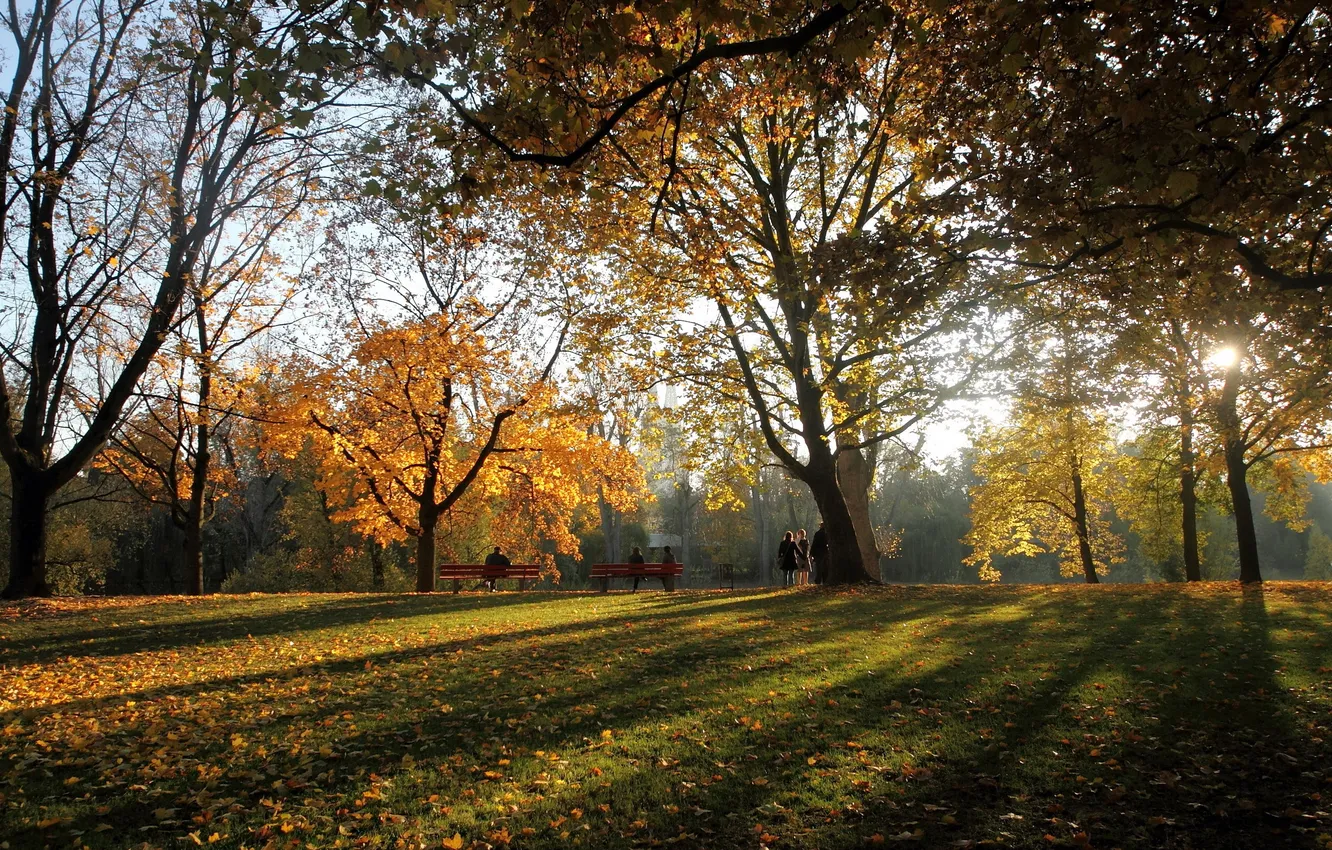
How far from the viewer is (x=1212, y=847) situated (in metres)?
4.02

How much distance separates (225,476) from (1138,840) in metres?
29.9

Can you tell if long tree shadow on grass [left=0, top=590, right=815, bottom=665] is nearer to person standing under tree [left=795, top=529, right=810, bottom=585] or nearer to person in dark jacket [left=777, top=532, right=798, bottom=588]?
person in dark jacket [left=777, top=532, right=798, bottom=588]

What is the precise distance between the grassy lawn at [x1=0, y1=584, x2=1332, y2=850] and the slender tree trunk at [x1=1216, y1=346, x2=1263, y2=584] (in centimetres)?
1068

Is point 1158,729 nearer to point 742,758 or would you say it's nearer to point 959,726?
point 959,726

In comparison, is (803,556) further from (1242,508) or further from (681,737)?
(681,737)

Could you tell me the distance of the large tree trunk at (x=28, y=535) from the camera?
1565 centimetres

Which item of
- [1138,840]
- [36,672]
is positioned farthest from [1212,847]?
[36,672]

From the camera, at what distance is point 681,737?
19.1 feet

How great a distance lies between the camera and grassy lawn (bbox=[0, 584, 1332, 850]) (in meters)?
4.29

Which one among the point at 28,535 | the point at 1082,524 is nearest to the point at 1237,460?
the point at 1082,524

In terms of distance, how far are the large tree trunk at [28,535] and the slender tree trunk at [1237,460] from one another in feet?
84.4

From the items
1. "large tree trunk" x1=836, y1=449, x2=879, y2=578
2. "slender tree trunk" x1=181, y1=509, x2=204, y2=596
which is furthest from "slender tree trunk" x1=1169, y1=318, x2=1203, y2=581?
"slender tree trunk" x1=181, y1=509, x2=204, y2=596

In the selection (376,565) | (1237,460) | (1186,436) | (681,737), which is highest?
(1186,436)

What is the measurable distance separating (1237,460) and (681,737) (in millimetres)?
20720
